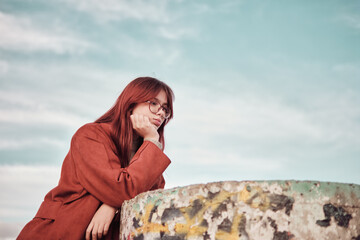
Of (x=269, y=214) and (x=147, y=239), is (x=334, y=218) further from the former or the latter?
(x=147, y=239)

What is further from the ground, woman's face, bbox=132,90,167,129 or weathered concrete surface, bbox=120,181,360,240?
woman's face, bbox=132,90,167,129

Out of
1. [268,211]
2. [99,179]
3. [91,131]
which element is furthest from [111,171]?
[268,211]

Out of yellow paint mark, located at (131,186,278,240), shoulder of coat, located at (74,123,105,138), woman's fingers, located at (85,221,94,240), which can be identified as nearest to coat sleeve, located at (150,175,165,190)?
shoulder of coat, located at (74,123,105,138)

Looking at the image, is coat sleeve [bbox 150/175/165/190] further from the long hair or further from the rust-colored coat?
the rust-colored coat

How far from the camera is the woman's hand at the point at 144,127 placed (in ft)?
8.38

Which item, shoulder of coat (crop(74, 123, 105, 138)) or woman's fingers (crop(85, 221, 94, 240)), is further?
shoulder of coat (crop(74, 123, 105, 138))

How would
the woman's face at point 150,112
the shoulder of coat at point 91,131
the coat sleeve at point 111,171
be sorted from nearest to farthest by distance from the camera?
the coat sleeve at point 111,171
the shoulder of coat at point 91,131
the woman's face at point 150,112

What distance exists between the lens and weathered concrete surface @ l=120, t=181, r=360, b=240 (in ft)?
5.02

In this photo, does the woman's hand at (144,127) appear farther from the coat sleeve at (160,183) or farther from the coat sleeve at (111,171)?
the coat sleeve at (160,183)

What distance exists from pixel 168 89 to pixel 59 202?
1147 mm

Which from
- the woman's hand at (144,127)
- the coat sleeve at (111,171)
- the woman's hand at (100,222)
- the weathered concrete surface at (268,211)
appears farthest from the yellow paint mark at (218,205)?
the woman's hand at (144,127)

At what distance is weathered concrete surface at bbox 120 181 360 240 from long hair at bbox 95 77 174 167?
40.6 inches

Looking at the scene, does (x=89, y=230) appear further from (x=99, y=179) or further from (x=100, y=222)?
(x=99, y=179)

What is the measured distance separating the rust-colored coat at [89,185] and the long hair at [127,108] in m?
0.14
